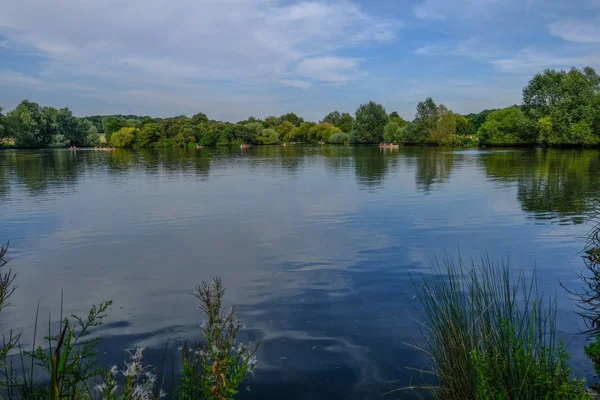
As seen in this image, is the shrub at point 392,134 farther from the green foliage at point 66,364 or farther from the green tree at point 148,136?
the green foliage at point 66,364

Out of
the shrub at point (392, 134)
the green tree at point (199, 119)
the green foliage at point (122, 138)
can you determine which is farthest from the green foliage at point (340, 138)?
the green foliage at point (122, 138)

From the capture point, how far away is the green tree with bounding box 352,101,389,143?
12081 centimetres

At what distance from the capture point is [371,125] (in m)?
121

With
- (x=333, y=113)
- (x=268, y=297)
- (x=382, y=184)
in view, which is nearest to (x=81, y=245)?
(x=268, y=297)

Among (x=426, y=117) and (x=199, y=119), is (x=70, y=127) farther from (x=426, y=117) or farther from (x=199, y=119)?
(x=426, y=117)

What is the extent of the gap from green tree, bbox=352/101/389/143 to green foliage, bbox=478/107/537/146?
33359 millimetres

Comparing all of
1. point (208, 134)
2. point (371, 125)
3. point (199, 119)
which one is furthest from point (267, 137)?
point (371, 125)

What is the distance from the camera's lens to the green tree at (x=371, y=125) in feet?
396

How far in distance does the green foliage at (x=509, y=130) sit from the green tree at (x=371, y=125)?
3336 cm

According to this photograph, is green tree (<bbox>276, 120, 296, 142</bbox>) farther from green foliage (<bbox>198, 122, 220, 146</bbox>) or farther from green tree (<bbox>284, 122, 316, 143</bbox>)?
green foliage (<bbox>198, 122, 220, 146</bbox>)

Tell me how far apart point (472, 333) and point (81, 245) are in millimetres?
11795

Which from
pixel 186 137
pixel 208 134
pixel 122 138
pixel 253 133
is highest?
pixel 253 133

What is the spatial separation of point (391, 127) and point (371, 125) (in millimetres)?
9248

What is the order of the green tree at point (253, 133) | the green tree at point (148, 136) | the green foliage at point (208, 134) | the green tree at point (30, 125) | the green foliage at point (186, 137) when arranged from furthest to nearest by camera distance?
the green tree at point (253, 133) < the green foliage at point (208, 134) < the green foliage at point (186, 137) < the green tree at point (148, 136) < the green tree at point (30, 125)
